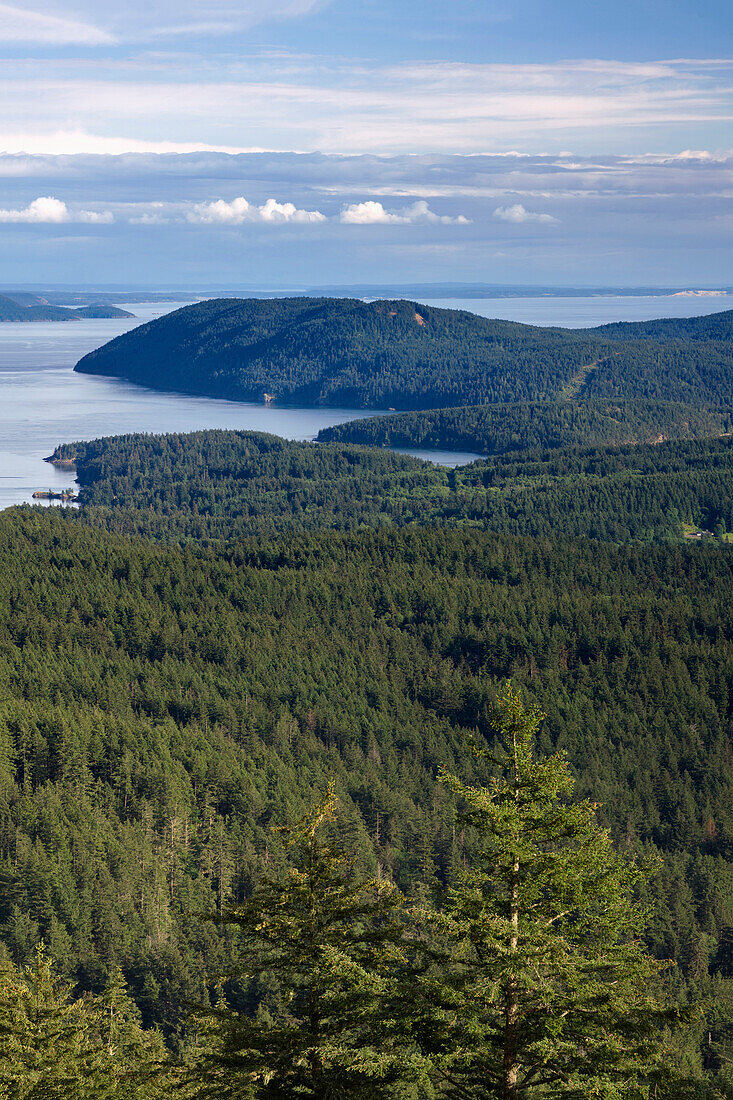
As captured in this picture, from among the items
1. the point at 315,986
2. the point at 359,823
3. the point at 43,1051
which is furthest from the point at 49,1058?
the point at 359,823

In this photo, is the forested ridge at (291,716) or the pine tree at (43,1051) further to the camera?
the forested ridge at (291,716)

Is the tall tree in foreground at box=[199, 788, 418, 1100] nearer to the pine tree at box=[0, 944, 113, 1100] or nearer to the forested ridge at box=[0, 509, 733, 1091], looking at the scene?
the pine tree at box=[0, 944, 113, 1100]

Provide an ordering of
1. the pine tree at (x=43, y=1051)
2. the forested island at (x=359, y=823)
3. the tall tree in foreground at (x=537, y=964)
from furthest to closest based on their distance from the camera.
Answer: the pine tree at (x=43, y=1051) → the forested island at (x=359, y=823) → the tall tree in foreground at (x=537, y=964)

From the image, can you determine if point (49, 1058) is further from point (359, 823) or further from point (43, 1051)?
point (359, 823)

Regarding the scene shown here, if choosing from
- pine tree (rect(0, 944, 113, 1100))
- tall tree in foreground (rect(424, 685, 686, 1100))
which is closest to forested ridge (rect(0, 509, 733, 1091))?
pine tree (rect(0, 944, 113, 1100))

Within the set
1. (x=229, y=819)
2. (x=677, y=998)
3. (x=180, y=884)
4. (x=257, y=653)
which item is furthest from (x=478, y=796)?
(x=257, y=653)

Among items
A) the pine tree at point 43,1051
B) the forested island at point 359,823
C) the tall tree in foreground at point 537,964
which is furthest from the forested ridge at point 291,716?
the tall tree in foreground at point 537,964

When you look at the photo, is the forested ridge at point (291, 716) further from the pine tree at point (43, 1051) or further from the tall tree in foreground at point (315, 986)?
the tall tree in foreground at point (315, 986)
